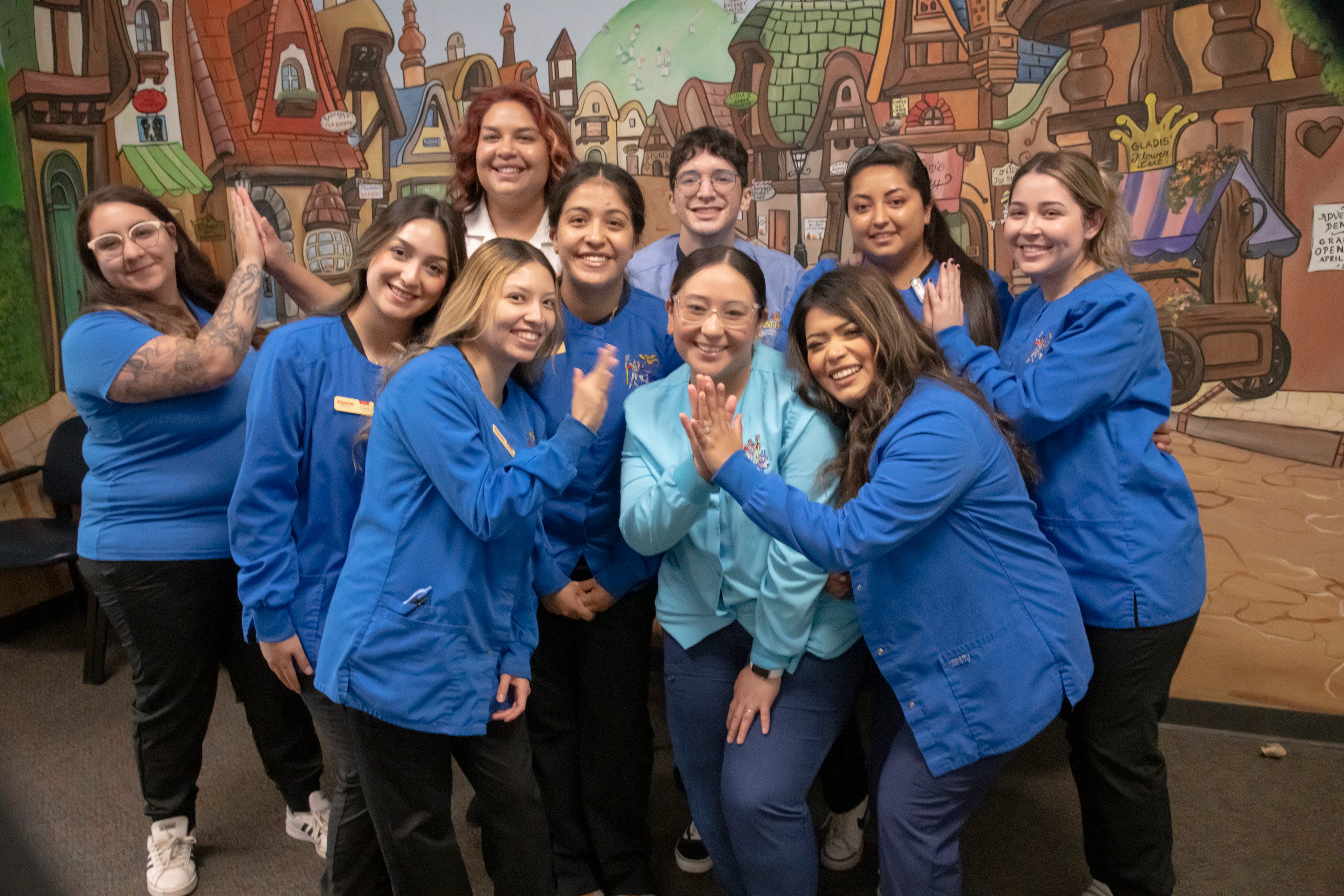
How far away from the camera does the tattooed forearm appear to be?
2.20 meters

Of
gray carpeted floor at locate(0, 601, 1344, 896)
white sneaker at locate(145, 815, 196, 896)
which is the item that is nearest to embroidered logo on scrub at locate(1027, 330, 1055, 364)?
gray carpeted floor at locate(0, 601, 1344, 896)

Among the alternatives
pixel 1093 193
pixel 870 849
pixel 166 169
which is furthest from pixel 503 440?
pixel 166 169

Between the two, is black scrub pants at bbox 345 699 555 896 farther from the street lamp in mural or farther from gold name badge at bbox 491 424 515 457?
the street lamp in mural

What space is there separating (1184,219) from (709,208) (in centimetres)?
173

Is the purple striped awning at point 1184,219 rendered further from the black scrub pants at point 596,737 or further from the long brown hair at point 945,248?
the black scrub pants at point 596,737

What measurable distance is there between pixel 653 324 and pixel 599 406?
55 centimetres

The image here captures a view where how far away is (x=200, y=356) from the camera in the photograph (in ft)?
7.31

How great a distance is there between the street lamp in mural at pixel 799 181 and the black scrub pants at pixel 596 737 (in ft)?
5.67

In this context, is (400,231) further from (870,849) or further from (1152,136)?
(1152,136)

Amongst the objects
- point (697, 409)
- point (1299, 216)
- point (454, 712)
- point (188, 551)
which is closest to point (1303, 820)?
point (1299, 216)

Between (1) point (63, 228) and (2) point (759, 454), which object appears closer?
(2) point (759, 454)

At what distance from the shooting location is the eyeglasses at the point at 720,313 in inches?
76.6

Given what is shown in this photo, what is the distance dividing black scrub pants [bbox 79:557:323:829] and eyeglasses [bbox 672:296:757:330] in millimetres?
1381

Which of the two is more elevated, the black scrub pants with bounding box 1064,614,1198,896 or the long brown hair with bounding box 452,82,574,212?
the long brown hair with bounding box 452,82,574,212
